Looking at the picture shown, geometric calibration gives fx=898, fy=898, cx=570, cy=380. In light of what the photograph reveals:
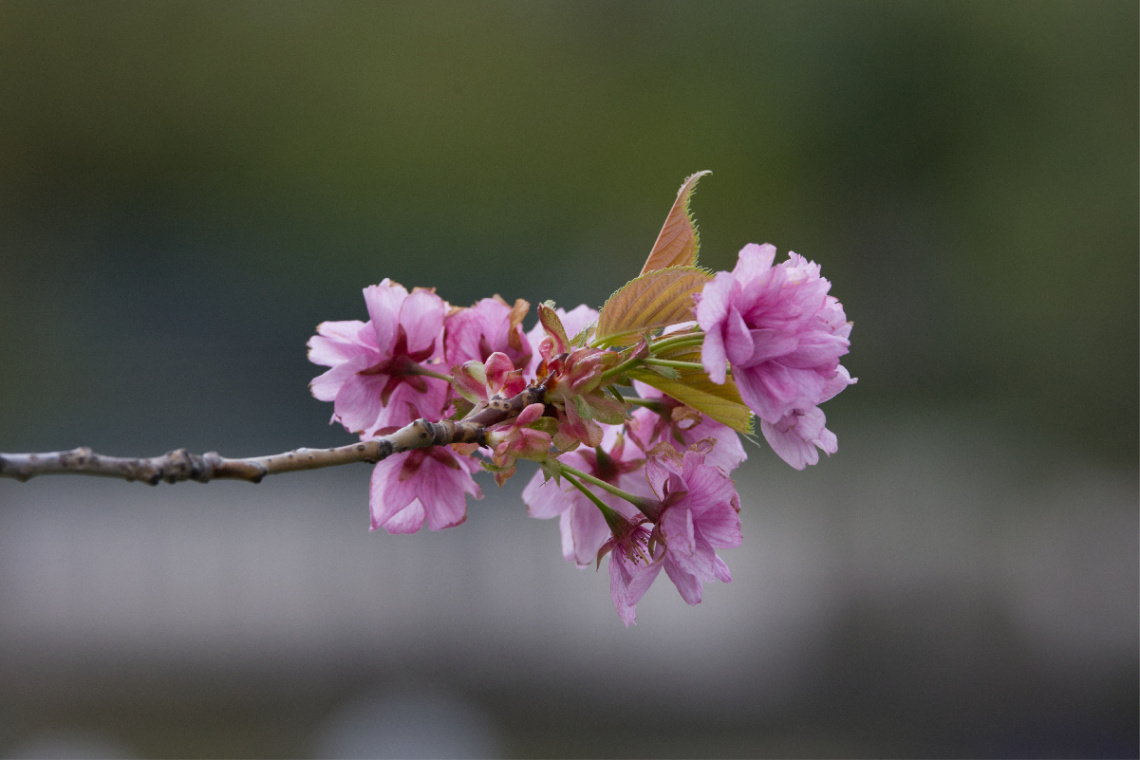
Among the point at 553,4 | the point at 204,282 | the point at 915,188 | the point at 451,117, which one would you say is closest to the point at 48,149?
the point at 204,282

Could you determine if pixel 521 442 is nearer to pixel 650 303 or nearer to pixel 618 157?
pixel 650 303

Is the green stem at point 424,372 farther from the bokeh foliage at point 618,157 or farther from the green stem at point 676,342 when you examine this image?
the bokeh foliage at point 618,157

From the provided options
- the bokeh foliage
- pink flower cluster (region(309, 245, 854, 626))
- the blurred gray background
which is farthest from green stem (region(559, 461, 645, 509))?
the bokeh foliage

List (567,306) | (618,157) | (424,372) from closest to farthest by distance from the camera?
(424,372), (567,306), (618,157)

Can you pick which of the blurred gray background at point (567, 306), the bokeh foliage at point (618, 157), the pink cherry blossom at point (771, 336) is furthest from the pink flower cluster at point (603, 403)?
the bokeh foliage at point (618, 157)

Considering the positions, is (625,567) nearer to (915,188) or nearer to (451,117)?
(451,117)

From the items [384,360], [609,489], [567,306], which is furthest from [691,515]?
[567,306]

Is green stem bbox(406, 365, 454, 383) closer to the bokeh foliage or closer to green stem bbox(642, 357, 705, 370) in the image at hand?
green stem bbox(642, 357, 705, 370)
